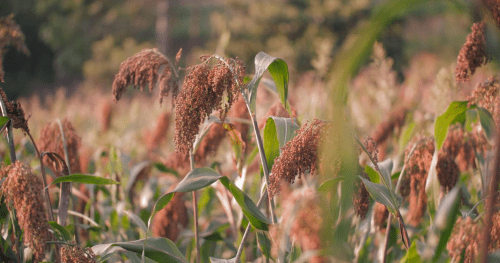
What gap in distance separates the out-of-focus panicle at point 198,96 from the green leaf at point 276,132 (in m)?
0.18

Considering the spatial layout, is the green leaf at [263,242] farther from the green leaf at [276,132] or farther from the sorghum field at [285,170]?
the green leaf at [276,132]

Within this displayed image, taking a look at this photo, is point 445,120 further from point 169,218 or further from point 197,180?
point 169,218

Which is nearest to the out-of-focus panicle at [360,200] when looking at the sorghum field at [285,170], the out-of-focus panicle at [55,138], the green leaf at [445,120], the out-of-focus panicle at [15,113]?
the sorghum field at [285,170]

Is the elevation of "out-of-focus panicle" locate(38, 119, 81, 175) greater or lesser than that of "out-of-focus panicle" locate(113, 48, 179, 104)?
lesser

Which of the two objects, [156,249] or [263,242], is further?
[263,242]

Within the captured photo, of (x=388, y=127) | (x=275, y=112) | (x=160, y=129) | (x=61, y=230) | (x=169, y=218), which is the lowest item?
(x=169, y=218)

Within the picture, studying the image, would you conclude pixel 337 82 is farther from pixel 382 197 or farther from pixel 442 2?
pixel 382 197

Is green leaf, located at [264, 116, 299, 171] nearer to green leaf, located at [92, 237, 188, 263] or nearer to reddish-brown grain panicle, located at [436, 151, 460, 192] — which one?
green leaf, located at [92, 237, 188, 263]

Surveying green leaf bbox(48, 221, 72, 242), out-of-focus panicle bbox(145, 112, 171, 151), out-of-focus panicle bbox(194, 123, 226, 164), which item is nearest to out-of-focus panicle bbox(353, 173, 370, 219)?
out-of-focus panicle bbox(194, 123, 226, 164)

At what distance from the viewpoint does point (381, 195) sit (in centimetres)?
113

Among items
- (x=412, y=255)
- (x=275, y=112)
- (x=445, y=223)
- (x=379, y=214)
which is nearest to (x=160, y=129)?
(x=275, y=112)

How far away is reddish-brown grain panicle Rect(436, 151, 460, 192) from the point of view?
1.40m

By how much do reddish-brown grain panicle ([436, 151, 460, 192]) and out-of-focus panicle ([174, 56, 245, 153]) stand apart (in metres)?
0.77

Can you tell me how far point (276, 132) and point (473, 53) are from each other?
632 mm
